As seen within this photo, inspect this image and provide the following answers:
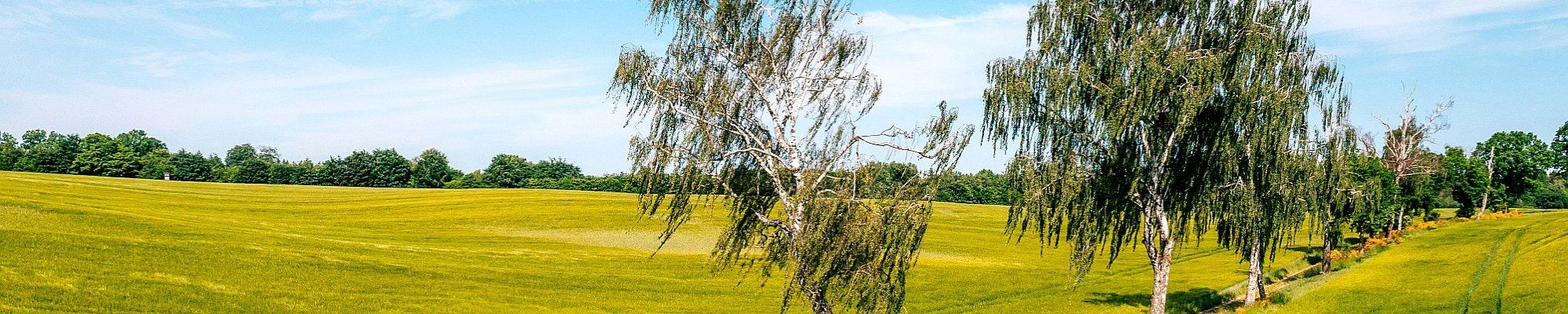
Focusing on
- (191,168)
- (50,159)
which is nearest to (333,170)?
(191,168)

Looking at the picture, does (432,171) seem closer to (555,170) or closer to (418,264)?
(555,170)

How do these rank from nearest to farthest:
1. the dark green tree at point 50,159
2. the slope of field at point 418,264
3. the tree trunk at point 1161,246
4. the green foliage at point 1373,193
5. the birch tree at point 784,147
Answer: the birch tree at point 784,147, the tree trunk at point 1161,246, the slope of field at point 418,264, the green foliage at point 1373,193, the dark green tree at point 50,159

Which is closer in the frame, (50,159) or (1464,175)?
(1464,175)

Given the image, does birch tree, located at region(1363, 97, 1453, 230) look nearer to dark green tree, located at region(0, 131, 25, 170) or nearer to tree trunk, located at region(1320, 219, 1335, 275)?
tree trunk, located at region(1320, 219, 1335, 275)

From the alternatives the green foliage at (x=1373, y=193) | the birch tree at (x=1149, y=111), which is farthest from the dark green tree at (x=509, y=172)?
the birch tree at (x=1149, y=111)

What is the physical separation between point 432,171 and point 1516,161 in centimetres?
14027

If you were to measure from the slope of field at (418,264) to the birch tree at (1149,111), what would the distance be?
11.3 metres

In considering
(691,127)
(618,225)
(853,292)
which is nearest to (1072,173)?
(853,292)

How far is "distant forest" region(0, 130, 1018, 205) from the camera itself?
120 metres

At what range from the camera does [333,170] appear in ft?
437

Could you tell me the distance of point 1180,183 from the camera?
32656 mm

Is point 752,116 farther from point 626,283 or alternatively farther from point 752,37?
point 626,283

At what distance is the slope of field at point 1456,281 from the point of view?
36.2m

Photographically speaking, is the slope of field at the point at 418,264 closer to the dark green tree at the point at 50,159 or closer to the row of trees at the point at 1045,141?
the row of trees at the point at 1045,141
